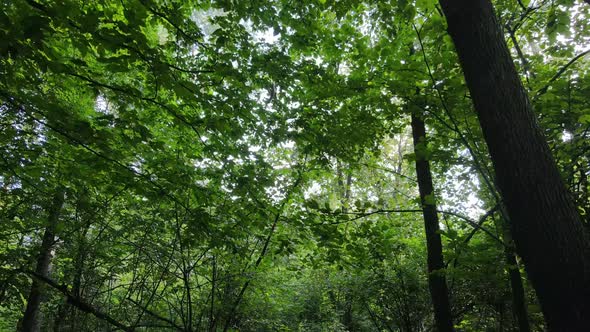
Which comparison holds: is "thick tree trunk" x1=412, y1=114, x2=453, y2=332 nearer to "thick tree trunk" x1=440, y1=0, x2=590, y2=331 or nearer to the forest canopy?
the forest canopy

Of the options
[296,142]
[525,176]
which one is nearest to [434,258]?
[296,142]

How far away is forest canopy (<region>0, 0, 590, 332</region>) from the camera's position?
1.93 meters

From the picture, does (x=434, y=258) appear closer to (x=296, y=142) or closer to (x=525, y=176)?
(x=296, y=142)

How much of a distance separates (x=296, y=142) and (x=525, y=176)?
260 cm

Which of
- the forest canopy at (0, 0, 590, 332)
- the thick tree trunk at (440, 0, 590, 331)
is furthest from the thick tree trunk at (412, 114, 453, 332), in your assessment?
the thick tree trunk at (440, 0, 590, 331)

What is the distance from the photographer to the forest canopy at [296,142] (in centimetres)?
193

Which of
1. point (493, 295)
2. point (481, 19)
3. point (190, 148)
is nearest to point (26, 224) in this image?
point (190, 148)

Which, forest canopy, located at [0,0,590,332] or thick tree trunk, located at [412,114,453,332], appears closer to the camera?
forest canopy, located at [0,0,590,332]

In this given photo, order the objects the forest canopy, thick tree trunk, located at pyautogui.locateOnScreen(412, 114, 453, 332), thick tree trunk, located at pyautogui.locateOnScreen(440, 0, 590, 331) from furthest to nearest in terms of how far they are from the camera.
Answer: thick tree trunk, located at pyautogui.locateOnScreen(412, 114, 453, 332)
the forest canopy
thick tree trunk, located at pyautogui.locateOnScreen(440, 0, 590, 331)

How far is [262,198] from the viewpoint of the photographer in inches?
164

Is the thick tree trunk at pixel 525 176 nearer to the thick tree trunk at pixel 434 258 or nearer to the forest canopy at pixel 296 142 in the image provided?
the forest canopy at pixel 296 142

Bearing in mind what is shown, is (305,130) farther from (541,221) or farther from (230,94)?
(541,221)

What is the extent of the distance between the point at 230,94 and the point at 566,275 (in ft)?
9.47

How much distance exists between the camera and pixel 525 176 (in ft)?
5.82
